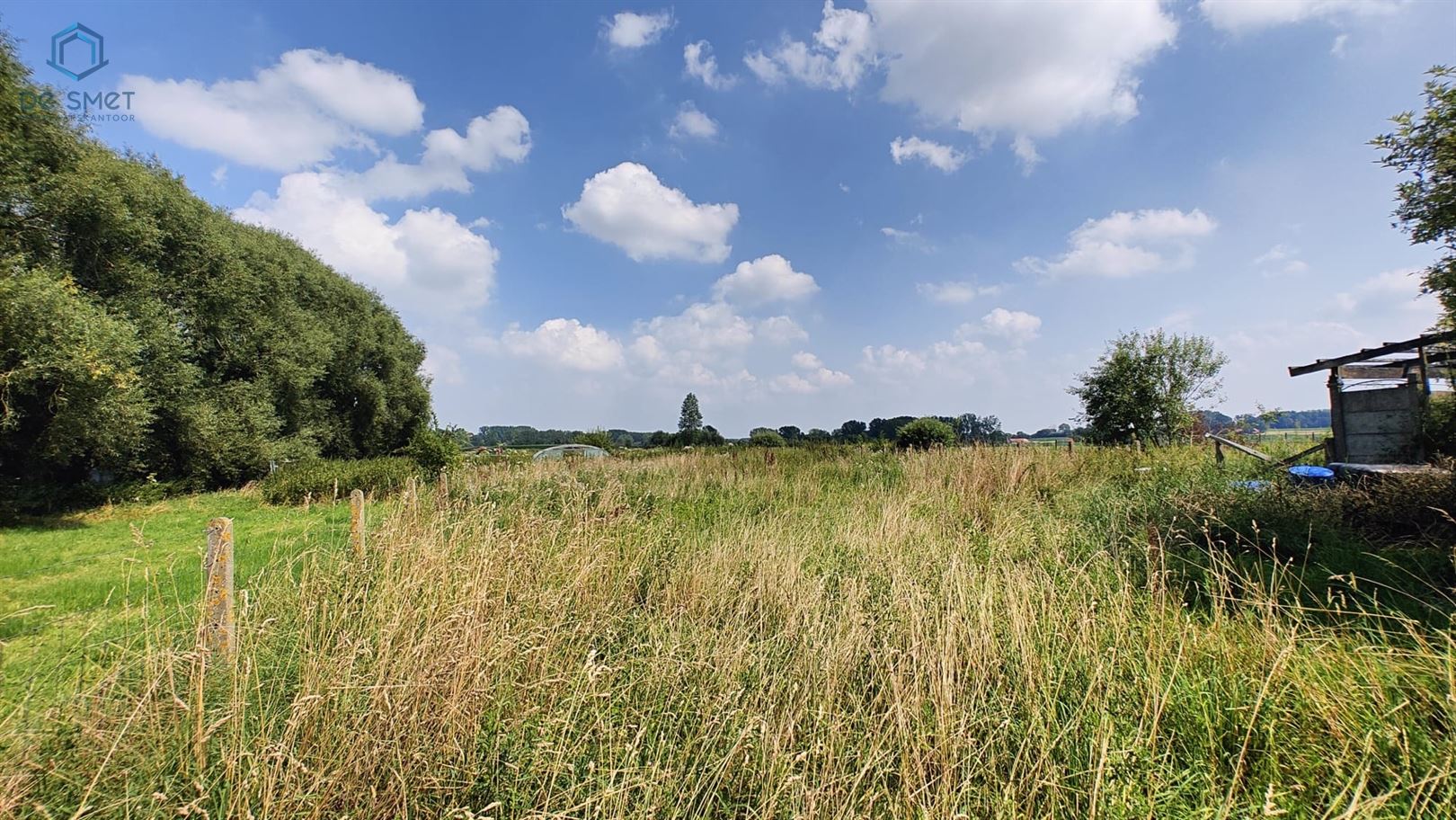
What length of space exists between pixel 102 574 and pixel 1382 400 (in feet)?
53.8

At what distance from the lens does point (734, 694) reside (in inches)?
94.7

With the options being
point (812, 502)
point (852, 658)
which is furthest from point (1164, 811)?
point (812, 502)

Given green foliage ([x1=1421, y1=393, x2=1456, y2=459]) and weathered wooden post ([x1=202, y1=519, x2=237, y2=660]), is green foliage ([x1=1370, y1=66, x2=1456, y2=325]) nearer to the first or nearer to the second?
green foliage ([x1=1421, y1=393, x2=1456, y2=459])

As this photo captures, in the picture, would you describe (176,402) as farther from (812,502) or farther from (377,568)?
(812,502)

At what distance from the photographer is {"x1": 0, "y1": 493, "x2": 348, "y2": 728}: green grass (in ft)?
8.30

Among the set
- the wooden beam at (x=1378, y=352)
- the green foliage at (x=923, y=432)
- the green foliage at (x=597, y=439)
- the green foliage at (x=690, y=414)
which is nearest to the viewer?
the wooden beam at (x=1378, y=352)

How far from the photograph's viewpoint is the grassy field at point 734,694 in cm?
190

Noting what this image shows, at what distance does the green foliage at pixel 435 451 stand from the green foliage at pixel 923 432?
42.8 ft

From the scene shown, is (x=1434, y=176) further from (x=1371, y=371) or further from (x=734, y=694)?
(x=734, y=694)

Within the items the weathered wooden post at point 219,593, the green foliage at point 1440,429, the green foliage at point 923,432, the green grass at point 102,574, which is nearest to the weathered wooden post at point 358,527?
the green grass at point 102,574

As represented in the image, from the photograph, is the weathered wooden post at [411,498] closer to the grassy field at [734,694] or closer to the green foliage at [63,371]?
the grassy field at [734,694]

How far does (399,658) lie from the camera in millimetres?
2406

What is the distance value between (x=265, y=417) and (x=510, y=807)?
1960cm

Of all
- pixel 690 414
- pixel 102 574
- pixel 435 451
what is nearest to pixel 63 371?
pixel 435 451
